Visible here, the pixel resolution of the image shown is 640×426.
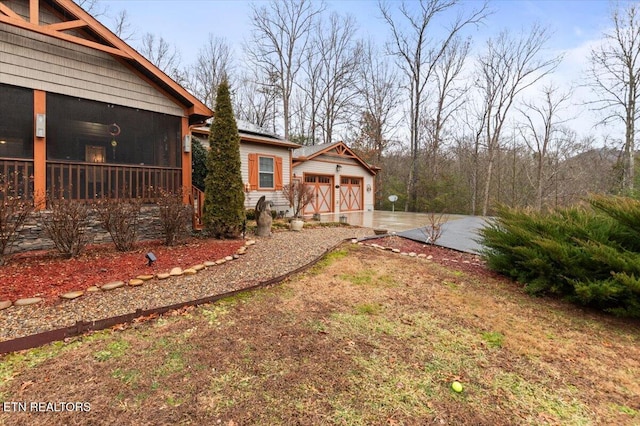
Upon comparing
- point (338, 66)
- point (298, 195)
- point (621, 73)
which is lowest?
point (298, 195)

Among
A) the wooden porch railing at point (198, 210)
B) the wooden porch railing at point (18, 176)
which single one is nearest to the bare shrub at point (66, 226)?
the wooden porch railing at point (18, 176)

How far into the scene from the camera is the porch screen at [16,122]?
4988 millimetres

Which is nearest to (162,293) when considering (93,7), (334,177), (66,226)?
(66,226)

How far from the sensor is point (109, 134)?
620 centimetres

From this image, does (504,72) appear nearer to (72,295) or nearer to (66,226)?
(66,226)

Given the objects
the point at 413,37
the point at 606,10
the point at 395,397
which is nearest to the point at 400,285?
the point at 395,397

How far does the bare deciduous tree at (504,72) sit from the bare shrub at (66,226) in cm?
1963

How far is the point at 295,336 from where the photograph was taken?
→ 2.73 meters

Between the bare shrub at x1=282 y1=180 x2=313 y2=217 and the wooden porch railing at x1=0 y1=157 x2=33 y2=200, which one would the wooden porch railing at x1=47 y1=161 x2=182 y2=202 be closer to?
the wooden porch railing at x1=0 y1=157 x2=33 y2=200

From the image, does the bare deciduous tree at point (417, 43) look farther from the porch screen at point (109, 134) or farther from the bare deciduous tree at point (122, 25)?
the porch screen at point (109, 134)

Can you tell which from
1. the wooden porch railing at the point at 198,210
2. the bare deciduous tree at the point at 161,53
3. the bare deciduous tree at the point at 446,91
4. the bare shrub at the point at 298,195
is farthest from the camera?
the bare deciduous tree at the point at 446,91

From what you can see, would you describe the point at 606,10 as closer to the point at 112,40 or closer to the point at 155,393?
the point at 112,40

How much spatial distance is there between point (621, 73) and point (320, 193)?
1471 centimetres

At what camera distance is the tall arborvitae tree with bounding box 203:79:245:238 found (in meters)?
6.39
